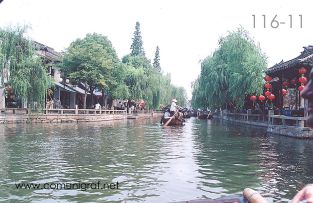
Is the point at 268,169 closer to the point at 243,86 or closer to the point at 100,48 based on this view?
the point at 243,86

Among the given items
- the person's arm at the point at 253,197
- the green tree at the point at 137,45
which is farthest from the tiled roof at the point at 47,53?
the person's arm at the point at 253,197

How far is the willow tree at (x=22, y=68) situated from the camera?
92.3 ft

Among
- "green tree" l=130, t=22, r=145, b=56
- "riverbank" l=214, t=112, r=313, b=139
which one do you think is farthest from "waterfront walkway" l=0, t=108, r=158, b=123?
"green tree" l=130, t=22, r=145, b=56

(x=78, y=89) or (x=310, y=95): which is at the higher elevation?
(x=78, y=89)

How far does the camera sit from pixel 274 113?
25359 millimetres

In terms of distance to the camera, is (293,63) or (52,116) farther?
(52,116)

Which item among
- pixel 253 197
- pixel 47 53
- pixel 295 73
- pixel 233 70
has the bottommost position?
pixel 253 197

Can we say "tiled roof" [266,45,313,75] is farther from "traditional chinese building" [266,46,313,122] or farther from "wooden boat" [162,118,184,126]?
"wooden boat" [162,118,184,126]

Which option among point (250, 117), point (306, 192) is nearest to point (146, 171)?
point (306, 192)

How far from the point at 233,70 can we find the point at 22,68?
15.9 metres

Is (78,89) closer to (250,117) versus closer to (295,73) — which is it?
(250,117)

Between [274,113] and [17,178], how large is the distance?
1967cm

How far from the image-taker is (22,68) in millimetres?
28641

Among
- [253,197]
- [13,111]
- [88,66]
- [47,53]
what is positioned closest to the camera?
[253,197]
